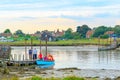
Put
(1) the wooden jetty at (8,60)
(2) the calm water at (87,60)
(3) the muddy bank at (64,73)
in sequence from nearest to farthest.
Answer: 1. (3) the muddy bank at (64,73)
2. (1) the wooden jetty at (8,60)
3. (2) the calm water at (87,60)

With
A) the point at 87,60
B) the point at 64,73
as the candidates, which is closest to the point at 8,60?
the point at 64,73

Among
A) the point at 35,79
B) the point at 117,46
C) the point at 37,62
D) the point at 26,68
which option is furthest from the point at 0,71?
the point at 117,46

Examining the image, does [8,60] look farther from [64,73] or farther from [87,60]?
[87,60]

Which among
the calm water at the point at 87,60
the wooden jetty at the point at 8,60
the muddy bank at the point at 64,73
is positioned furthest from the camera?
the calm water at the point at 87,60

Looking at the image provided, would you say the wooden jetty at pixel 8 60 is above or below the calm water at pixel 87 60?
above

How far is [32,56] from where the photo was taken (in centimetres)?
6600

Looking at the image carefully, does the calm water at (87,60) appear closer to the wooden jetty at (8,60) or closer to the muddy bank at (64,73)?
the wooden jetty at (8,60)

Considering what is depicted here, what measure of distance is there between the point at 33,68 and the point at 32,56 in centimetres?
679

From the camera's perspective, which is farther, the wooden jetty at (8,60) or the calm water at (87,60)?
the calm water at (87,60)

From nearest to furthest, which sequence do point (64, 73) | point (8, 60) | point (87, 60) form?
point (64, 73) < point (8, 60) < point (87, 60)

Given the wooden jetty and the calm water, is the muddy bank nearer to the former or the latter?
the wooden jetty

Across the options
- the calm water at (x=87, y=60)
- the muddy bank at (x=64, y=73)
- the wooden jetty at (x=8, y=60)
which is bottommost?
the calm water at (x=87, y=60)

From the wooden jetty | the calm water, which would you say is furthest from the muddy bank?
the calm water

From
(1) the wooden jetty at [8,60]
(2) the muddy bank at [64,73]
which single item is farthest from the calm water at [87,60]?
(2) the muddy bank at [64,73]
